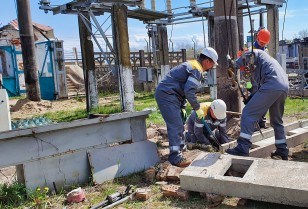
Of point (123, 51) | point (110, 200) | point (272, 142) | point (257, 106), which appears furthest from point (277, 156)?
point (123, 51)

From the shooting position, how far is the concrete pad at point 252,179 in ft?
10.7

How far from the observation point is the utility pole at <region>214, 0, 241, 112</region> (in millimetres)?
6566

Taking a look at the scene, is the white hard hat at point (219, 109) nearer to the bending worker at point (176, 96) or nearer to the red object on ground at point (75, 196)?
the bending worker at point (176, 96)

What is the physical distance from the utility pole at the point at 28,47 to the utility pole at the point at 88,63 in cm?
332

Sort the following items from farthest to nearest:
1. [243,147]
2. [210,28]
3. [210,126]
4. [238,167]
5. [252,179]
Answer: [210,28]
[210,126]
[243,147]
[238,167]
[252,179]

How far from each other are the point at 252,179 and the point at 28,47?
11773 millimetres

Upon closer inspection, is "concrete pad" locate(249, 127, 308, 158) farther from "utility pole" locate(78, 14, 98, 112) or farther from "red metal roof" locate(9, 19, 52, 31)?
A: "red metal roof" locate(9, 19, 52, 31)

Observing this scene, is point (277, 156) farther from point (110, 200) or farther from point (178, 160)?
point (110, 200)

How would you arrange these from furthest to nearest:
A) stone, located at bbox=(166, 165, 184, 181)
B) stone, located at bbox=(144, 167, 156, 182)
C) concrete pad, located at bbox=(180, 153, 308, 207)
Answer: stone, located at bbox=(144, 167, 156, 182) < stone, located at bbox=(166, 165, 184, 181) < concrete pad, located at bbox=(180, 153, 308, 207)

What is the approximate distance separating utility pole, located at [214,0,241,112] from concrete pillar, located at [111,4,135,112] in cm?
289

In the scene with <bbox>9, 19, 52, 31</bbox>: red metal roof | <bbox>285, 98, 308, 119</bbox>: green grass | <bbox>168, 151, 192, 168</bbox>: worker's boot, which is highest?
<bbox>9, 19, 52, 31</bbox>: red metal roof

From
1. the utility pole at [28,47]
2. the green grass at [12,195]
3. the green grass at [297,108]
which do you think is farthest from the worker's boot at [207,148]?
the utility pole at [28,47]

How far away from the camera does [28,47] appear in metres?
13.2

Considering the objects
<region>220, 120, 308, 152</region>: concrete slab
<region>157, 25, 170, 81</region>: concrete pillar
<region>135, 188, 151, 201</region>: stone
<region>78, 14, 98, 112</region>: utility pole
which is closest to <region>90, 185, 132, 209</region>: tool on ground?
<region>135, 188, 151, 201</region>: stone
